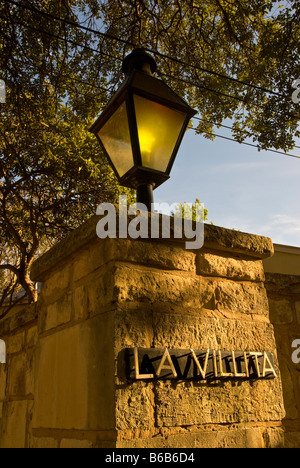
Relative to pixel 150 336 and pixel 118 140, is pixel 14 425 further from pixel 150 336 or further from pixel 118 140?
pixel 118 140

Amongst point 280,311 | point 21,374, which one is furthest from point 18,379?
point 280,311

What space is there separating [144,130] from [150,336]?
1.16m

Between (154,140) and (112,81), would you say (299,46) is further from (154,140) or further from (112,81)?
(154,140)

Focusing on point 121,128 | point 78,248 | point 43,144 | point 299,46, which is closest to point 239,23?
point 299,46

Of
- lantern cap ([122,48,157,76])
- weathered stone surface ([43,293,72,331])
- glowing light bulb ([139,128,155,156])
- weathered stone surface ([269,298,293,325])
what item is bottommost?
weathered stone surface ([43,293,72,331])

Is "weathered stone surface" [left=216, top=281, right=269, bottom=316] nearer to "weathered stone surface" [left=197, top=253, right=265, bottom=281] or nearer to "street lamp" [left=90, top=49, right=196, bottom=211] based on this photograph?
"weathered stone surface" [left=197, top=253, right=265, bottom=281]

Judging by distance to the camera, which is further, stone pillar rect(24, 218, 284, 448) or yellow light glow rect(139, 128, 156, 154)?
yellow light glow rect(139, 128, 156, 154)

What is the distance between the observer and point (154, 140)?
236 centimetres

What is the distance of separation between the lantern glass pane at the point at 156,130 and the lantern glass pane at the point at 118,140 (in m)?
0.08

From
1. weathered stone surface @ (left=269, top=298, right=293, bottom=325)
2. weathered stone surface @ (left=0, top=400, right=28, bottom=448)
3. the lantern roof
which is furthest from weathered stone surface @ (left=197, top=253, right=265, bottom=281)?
weathered stone surface @ (left=0, top=400, right=28, bottom=448)

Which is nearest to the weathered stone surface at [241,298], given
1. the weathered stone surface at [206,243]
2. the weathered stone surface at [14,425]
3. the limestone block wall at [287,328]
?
the weathered stone surface at [206,243]

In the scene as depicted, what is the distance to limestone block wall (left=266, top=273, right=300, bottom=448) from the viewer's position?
2811 mm

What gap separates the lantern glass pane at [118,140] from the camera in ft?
7.70
